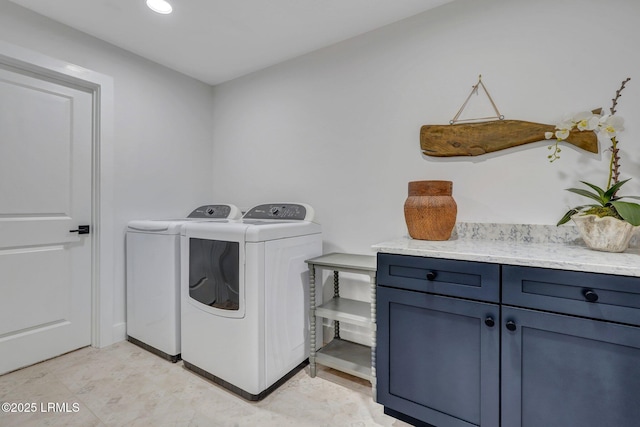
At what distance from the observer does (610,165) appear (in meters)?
1.42

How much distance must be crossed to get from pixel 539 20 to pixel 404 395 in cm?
212

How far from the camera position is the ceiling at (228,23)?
1.86 m

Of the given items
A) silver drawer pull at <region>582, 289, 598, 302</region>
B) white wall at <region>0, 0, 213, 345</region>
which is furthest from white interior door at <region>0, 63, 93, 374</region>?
silver drawer pull at <region>582, 289, 598, 302</region>

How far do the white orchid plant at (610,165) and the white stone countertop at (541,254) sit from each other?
168 millimetres

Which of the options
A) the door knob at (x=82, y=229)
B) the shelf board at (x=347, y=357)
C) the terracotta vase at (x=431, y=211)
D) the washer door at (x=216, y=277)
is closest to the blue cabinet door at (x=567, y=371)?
the terracotta vase at (x=431, y=211)

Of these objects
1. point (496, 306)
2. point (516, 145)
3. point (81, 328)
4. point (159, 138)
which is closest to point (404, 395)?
point (496, 306)

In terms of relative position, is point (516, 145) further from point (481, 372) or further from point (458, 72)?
point (481, 372)

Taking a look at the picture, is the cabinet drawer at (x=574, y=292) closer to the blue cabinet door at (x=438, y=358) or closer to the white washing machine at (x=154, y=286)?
the blue cabinet door at (x=438, y=358)

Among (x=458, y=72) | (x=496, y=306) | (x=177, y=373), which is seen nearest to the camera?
(x=496, y=306)

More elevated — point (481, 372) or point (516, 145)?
point (516, 145)

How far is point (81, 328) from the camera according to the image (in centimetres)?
225

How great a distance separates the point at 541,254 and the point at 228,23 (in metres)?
2.33

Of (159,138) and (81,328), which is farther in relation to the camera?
(159,138)

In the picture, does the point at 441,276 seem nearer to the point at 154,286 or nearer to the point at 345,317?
the point at 345,317
